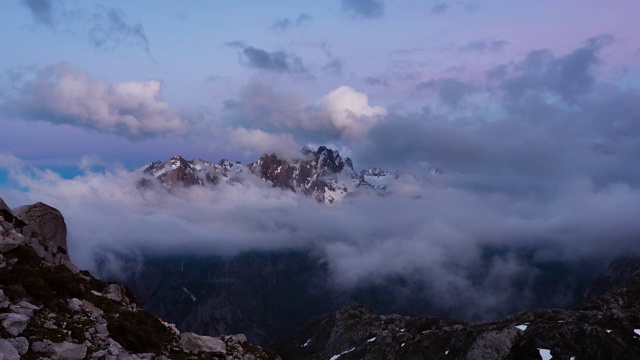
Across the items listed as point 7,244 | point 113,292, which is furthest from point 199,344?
point 7,244

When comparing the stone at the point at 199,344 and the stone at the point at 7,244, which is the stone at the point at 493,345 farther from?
the stone at the point at 7,244

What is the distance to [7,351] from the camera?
28438 mm

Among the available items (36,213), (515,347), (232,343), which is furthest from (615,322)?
(36,213)

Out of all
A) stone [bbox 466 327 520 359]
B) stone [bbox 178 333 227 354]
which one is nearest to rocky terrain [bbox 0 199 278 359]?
stone [bbox 178 333 227 354]

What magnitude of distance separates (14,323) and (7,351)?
11.4ft

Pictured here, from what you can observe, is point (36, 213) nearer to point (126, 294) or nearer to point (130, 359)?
point (126, 294)

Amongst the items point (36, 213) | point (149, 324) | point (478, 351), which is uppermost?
point (36, 213)

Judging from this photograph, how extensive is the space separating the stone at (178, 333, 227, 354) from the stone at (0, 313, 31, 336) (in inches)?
600

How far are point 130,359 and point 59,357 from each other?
4.67 m

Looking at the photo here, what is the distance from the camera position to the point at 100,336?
119ft

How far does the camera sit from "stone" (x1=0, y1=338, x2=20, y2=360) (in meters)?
28.1

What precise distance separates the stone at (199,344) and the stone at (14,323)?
50.0 feet

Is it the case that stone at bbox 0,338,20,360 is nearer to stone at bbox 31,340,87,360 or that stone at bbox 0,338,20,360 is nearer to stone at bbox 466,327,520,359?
stone at bbox 31,340,87,360

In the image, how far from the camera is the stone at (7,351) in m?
28.1
